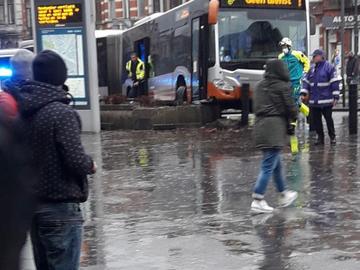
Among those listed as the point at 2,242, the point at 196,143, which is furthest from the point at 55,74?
the point at 196,143

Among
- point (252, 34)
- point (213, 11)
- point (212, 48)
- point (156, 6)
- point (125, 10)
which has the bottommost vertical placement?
point (212, 48)

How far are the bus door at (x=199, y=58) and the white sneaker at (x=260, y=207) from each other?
10.8 metres

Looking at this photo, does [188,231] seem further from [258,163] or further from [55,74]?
[258,163]

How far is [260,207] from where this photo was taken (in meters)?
7.68

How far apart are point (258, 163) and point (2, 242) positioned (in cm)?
868

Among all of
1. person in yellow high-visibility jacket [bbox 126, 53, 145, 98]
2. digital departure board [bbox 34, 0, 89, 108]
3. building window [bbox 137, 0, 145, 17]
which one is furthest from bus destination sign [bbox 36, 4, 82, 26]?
building window [bbox 137, 0, 145, 17]

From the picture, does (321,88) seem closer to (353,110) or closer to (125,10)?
(353,110)

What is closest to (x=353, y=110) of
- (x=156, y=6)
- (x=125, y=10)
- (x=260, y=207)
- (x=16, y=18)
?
(x=260, y=207)

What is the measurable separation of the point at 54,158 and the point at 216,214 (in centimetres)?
376

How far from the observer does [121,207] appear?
832 centimetres

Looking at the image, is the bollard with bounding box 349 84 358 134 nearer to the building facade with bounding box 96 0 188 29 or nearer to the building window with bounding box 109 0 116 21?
the building facade with bounding box 96 0 188 29

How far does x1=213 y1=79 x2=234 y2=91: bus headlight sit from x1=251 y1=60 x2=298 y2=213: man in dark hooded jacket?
31.7 feet

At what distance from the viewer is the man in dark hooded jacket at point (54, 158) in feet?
13.7

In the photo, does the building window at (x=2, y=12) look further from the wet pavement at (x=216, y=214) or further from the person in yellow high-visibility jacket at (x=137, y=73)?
the wet pavement at (x=216, y=214)
